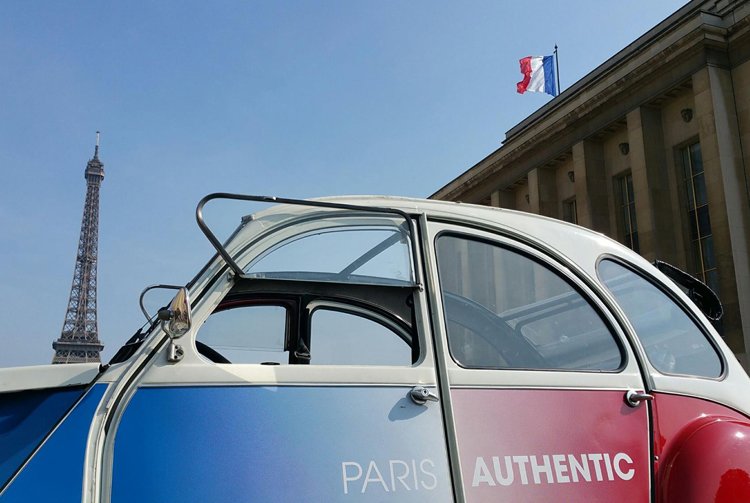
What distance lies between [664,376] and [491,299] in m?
0.93

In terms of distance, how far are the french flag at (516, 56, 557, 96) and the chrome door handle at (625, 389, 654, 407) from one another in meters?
35.4

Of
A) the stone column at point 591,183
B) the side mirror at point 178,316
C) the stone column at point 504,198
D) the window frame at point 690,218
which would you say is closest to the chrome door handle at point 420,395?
the side mirror at point 178,316

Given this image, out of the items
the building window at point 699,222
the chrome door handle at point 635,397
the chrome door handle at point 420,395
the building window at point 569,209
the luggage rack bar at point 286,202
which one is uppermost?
the building window at point 569,209

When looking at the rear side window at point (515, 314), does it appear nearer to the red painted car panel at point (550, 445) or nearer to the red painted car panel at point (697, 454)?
the red painted car panel at point (550, 445)

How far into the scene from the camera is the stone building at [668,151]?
26.8 meters

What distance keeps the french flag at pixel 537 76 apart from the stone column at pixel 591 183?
431 cm

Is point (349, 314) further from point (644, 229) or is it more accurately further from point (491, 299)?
point (644, 229)

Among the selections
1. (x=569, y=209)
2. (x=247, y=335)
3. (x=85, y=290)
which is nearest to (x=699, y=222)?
(x=569, y=209)

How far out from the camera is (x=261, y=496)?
7.68 feet

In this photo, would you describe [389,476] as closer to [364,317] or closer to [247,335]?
[364,317]

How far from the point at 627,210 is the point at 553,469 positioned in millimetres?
32509

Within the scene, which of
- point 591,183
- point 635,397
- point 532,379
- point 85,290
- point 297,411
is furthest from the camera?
point 85,290

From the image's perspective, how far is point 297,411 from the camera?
8.25 ft

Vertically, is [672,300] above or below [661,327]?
above
